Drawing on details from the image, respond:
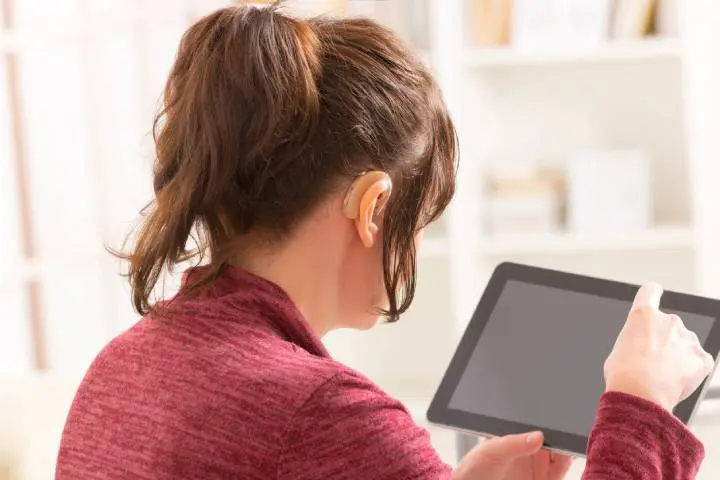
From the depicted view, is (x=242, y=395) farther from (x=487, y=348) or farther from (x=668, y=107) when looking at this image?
(x=668, y=107)

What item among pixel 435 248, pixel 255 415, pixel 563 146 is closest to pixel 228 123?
pixel 255 415

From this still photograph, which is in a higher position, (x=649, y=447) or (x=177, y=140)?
(x=177, y=140)

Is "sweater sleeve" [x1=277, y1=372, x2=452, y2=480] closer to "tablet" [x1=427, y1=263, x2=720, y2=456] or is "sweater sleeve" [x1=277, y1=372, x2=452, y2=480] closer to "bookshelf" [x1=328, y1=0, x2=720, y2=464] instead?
"tablet" [x1=427, y1=263, x2=720, y2=456]

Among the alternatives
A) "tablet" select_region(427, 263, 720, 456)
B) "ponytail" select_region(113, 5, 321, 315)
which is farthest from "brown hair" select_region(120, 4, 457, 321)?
"tablet" select_region(427, 263, 720, 456)

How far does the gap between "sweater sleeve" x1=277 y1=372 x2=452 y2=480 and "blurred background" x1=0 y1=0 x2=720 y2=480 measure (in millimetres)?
1637

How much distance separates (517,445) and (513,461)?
0.27 ft

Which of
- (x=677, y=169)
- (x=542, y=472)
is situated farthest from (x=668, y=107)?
(x=542, y=472)

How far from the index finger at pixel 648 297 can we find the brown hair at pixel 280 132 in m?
0.22

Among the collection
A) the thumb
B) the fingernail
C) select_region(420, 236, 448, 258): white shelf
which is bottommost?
select_region(420, 236, 448, 258): white shelf

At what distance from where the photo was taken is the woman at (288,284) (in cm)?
102

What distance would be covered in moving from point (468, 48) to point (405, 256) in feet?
5.78

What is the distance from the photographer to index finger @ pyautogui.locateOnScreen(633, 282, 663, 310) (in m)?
1.17

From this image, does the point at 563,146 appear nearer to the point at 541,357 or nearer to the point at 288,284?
the point at 541,357

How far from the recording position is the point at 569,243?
2.83 metres
